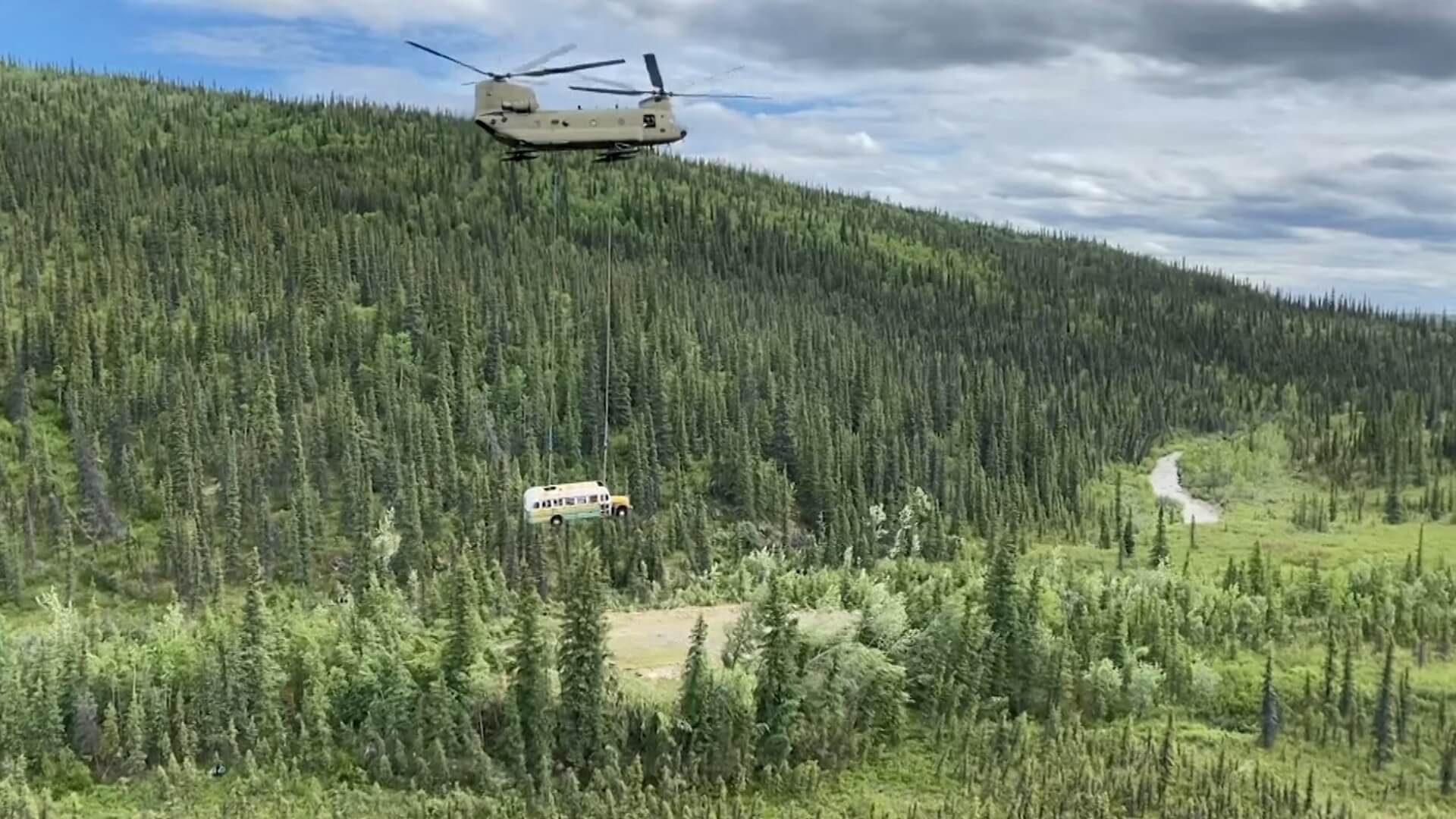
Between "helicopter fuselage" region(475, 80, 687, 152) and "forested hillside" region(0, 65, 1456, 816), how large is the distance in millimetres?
27257

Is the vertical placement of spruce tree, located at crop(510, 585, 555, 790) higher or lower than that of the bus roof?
lower

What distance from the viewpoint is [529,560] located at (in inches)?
5167

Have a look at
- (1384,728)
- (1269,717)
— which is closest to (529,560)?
(1269,717)

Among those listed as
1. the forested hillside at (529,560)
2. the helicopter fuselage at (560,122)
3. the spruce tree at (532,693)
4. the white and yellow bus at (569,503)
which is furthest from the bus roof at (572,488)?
the helicopter fuselage at (560,122)

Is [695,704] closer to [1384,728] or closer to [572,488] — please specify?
[572,488]

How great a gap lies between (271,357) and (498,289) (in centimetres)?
4150

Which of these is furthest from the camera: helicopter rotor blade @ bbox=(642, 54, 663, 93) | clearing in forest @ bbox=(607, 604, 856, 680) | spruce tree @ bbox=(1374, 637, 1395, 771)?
clearing in forest @ bbox=(607, 604, 856, 680)

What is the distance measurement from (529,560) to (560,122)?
3310 inches

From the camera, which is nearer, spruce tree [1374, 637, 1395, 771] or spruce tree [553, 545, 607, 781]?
spruce tree [553, 545, 607, 781]

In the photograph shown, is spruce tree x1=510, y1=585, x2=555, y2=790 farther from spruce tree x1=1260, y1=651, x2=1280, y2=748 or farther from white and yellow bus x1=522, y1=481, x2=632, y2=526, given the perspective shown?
spruce tree x1=1260, y1=651, x2=1280, y2=748

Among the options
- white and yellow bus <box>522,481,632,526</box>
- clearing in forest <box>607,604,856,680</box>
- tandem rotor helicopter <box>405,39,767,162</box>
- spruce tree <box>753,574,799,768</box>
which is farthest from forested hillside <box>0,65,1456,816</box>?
tandem rotor helicopter <box>405,39,767,162</box>


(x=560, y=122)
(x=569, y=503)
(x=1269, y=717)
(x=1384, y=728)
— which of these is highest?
(x=560, y=122)

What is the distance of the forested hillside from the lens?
70812mm

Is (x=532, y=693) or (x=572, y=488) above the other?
(x=572, y=488)
